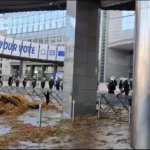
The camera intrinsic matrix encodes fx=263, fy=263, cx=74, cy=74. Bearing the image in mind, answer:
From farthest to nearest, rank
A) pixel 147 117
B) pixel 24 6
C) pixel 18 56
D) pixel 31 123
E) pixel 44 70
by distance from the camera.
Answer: pixel 44 70, pixel 18 56, pixel 24 6, pixel 31 123, pixel 147 117

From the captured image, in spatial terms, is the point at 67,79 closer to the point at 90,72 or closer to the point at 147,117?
the point at 90,72

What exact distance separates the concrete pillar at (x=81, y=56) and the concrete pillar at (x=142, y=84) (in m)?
→ 6.11

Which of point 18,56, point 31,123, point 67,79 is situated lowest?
point 31,123

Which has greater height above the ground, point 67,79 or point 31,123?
point 67,79

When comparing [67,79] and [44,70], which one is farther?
[44,70]

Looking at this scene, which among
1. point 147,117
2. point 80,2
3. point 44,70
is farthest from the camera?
point 44,70

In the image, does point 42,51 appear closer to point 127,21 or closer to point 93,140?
point 93,140

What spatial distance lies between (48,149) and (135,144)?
7.33 feet

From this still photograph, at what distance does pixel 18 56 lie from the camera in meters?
42.9

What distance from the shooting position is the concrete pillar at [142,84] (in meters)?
6.67

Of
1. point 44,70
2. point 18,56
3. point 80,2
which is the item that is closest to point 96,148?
point 80,2

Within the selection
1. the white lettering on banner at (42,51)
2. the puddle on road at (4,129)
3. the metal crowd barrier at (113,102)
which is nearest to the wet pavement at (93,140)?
the puddle on road at (4,129)

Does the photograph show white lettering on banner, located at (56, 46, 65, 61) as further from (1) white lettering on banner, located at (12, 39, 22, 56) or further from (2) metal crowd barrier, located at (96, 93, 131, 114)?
(2) metal crowd barrier, located at (96, 93, 131, 114)

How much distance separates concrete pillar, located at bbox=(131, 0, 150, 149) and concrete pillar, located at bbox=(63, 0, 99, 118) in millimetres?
6110
